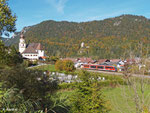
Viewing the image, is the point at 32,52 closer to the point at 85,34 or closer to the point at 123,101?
the point at 123,101

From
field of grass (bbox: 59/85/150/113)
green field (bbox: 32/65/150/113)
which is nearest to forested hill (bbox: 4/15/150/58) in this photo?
green field (bbox: 32/65/150/113)

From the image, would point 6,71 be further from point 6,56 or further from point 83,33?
point 83,33

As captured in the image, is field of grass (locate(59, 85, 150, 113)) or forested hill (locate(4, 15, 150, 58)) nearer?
field of grass (locate(59, 85, 150, 113))

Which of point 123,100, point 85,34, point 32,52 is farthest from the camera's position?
point 85,34

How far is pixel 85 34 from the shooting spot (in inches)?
4552

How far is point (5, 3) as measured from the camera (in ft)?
17.8

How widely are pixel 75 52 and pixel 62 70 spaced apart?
58507 millimetres

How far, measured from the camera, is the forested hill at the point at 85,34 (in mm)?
83331

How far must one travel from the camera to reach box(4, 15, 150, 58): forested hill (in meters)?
83.3

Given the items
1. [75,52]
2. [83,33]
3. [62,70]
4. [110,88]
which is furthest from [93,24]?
[110,88]

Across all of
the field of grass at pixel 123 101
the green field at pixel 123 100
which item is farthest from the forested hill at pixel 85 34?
the field of grass at pixel 123 101

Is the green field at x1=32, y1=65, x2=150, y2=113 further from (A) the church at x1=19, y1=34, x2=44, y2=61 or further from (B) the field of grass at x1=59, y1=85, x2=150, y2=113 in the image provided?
(A) the church at x1=19, y1=34, x2=44, y2=61

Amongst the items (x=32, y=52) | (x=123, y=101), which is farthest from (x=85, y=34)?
(x=123, y=101)

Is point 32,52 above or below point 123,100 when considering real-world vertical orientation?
above
